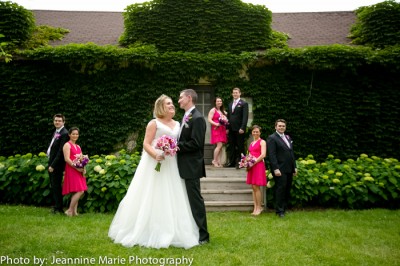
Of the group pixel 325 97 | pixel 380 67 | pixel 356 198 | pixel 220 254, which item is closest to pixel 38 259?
pixel 220 254

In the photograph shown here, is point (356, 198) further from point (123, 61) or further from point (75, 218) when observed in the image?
point (123, 61)

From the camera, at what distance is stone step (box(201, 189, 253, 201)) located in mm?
8344

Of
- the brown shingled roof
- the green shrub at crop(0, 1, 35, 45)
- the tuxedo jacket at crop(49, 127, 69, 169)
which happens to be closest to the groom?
the tuxedo jacket at crop(49, 127, 69, 169)

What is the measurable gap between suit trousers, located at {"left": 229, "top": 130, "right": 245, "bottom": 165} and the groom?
4690mm

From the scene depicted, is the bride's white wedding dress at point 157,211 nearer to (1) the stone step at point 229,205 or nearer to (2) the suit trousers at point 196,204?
(2) the suit trousers at point 196,204

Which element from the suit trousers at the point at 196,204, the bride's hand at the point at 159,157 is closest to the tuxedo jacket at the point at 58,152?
the bride's hand at the point at 159,157

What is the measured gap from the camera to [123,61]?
10844mm

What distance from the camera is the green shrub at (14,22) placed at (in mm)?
11242

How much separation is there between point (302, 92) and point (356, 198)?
424 centimetres

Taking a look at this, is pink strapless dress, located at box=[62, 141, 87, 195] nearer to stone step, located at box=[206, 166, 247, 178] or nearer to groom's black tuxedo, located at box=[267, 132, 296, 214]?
stone step, located at box=[206, 166, 247, 178]

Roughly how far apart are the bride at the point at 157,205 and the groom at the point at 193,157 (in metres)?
0.11

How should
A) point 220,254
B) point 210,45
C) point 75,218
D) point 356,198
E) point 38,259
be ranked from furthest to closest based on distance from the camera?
1. point 210,45
2. point 356,198
3. point 75,218
4. point 220,254
5. point 38,259

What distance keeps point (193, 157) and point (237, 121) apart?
4.97 meters

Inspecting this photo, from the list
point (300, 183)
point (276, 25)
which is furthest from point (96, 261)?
point (276, 25)
